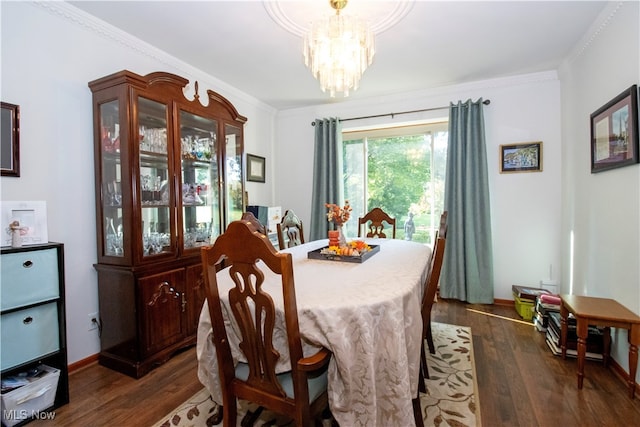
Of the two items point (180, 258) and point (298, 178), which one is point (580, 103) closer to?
point (298, 178)

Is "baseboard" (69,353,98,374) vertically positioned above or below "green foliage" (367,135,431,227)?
below

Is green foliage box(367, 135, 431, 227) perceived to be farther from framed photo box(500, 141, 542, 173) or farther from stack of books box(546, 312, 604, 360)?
stack of books box(546, 312, 604, 360)

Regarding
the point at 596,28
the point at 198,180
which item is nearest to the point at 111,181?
the point at 198,180

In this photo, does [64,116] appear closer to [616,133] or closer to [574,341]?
[616,133]

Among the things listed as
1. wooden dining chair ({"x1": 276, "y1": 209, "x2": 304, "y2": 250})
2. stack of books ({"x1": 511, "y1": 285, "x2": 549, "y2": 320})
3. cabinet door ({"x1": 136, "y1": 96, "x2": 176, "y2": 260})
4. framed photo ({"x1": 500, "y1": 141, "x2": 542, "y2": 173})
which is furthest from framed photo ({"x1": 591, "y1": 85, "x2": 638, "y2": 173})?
cabinet door ({"x1": 136, "y1": 96, "x2": 176, "y2": 260})

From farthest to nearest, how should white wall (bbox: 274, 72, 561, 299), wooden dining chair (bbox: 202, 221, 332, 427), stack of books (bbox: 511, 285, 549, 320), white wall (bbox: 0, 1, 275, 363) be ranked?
1. white wall (bbox: 274, 72, 561, 299)
2. stack of books (bbox: 511, 285, 549, 320)
3. white wall (bbox: 0, 1, 275, 363)
4. wooden dining chair (bbox: 202, 221, 332, 427)

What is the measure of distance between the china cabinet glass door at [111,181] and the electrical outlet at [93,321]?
48 centimetres

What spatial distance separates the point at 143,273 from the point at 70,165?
0.91 meters

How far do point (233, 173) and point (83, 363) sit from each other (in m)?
1.94

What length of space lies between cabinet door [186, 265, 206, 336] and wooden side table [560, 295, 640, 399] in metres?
2.65

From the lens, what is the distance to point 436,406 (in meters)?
1.74

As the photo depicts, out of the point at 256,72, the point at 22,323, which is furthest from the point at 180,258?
the point at 256,72

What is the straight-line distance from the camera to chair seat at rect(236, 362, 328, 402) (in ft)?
4.04

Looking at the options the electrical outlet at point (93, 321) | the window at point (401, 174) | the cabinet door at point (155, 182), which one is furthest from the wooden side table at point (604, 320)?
the electrical outlet at point (93, 321)
